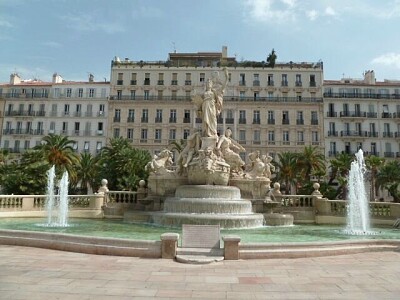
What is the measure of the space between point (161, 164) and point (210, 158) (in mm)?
3469

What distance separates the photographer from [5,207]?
2192 centimetres

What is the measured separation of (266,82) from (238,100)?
5802 mm

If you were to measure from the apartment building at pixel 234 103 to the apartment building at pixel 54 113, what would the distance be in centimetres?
270

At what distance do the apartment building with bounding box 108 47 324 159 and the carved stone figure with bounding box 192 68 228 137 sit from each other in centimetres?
3510

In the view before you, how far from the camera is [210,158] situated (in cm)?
2091

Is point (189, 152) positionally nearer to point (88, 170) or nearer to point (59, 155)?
point (59, 155)

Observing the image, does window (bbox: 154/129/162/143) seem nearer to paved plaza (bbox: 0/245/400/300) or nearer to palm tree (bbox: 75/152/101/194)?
palm tree (bbox: 75/152/101/194)

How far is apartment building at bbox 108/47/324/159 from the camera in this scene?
198 ft

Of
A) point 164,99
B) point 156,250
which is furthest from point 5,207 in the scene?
point 164,99

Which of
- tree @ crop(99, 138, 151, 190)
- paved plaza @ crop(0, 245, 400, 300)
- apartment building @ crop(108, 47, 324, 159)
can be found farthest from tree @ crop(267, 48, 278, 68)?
paved plaza @ crop(0, 245, 400, 300)

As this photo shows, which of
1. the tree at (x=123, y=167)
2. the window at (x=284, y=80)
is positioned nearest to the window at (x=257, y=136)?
the window at (x=284, y=80)

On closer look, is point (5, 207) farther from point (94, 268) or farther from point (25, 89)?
point (25, 89)

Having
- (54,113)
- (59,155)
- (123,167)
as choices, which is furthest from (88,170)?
(54,113)

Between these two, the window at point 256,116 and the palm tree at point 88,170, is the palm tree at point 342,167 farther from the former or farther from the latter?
the palm tree at point 88,170
